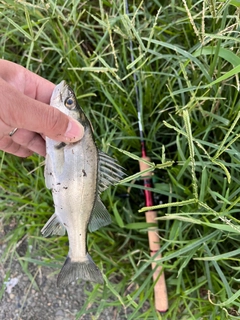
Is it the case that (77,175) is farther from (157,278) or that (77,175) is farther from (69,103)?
(157,278)

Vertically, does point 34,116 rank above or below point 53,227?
above

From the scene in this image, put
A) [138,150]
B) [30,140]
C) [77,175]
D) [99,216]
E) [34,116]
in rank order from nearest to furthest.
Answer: [34,116]
[77,175]
[99,216]
[30,140]
[138,150]

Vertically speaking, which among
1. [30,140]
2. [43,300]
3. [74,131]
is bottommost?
[43,300]

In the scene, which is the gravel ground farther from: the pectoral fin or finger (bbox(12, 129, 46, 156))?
finger (bbox(12, 129, 46, 156))

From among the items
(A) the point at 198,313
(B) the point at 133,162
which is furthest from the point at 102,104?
(A) the point at 198,313

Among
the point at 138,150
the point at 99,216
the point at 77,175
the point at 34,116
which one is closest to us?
the point at 34,116

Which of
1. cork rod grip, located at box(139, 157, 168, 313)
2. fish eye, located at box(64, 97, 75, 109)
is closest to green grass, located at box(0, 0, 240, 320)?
cork rod grip, located at box(139, 157, 168, 313)

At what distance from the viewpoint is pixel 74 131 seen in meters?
1.46

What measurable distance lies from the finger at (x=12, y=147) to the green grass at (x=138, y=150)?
0.12 metres

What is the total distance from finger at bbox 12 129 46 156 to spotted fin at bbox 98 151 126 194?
45 cm

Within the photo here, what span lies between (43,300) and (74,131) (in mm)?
1221

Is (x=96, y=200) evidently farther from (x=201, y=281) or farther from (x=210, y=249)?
(x=201, y=281)

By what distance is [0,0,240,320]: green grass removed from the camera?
69.1 inches

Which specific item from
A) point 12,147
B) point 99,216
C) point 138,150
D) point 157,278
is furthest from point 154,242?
point 12,147
